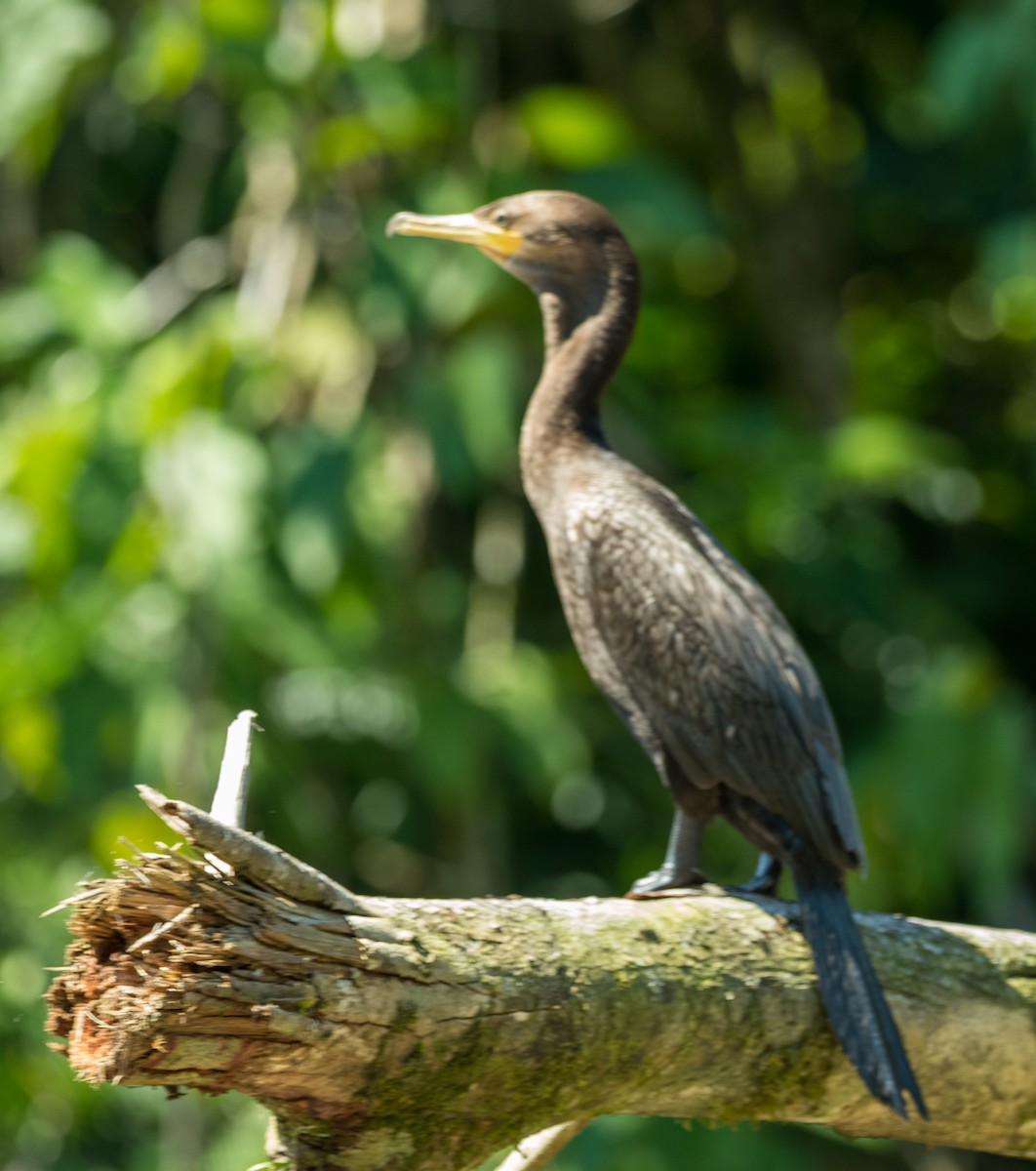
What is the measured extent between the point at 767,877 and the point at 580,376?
45.4 inches

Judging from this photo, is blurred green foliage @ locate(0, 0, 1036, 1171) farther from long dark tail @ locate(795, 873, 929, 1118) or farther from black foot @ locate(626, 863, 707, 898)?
long dark tail @ locate(795, 873, 929, 1118)

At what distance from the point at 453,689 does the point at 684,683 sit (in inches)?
95.7

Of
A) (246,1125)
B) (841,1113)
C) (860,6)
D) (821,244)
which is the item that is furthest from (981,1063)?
(860,6)

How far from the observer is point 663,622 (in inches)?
144

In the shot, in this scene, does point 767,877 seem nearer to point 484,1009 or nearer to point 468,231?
point 484,1009

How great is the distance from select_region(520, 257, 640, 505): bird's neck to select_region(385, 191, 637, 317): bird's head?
0.02 m

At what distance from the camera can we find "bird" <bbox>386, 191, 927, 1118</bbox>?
11.5ft

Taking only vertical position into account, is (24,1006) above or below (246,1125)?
above

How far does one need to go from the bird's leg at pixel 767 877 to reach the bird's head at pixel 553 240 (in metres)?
1.27

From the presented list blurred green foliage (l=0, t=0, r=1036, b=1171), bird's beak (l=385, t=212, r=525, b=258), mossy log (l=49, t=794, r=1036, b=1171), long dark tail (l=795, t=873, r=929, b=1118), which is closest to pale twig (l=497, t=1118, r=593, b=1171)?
mossy log (l=49, t=794, r=1036, b=1171)

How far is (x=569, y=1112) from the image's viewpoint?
269cm

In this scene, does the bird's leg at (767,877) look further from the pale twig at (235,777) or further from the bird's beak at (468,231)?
the bird's beak at (468,231)

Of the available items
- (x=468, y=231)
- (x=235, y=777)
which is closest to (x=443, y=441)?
(x=468, y=231)

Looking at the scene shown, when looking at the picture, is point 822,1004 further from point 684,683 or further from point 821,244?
point 821,244
